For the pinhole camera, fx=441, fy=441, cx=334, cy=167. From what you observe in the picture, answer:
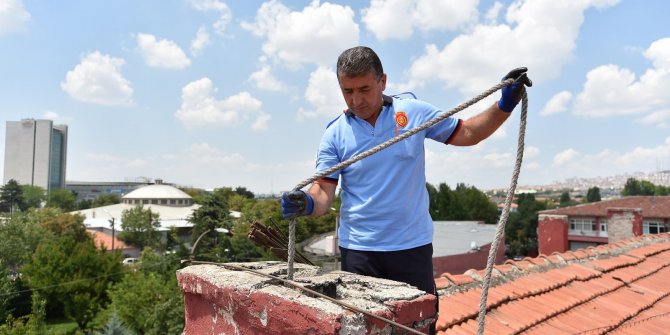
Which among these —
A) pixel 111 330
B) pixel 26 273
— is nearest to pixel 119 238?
pixel 26 273

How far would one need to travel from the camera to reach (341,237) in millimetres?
1992

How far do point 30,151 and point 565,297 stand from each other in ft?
329

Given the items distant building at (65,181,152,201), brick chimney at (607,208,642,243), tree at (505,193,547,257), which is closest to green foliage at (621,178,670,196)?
tree at (505,193,547,257)

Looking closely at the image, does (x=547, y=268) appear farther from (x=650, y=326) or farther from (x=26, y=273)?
(x=26, y=273)

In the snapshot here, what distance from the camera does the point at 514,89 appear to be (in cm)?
169

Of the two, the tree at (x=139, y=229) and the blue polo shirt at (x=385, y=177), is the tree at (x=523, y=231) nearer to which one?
the tree at (x=139, y=229)

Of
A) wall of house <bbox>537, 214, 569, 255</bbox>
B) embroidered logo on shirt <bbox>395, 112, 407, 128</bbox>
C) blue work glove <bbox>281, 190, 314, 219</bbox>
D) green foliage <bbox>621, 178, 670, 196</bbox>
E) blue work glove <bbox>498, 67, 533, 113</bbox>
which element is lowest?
wall of house <bbox>537, 214, 569, 255</bbox>

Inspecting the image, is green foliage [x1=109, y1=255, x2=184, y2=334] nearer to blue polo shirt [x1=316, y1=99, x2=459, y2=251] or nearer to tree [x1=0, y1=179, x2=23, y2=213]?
blue polo shirt [x1=316, y1=99, x2=459, y2=251]

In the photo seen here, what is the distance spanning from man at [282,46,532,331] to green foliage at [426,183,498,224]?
148 feet

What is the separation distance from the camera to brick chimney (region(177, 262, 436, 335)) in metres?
1.28

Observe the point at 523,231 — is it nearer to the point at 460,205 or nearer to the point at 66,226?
the point at 460,205

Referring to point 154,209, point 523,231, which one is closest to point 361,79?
point 523,231

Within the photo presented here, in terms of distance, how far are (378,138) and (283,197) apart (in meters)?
0.53

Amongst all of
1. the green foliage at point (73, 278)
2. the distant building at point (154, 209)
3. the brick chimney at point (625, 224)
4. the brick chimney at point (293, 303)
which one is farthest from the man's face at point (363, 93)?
the distant building at point (154, 209)
